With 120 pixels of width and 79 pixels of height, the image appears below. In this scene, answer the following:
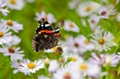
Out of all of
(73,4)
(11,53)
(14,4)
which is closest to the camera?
(11,53)

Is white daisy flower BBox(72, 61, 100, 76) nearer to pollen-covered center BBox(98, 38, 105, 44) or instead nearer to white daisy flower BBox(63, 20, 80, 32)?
pollen-covered center BBox(98, 38, 105, 44)

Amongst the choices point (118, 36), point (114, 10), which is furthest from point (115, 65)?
point (114, 10)

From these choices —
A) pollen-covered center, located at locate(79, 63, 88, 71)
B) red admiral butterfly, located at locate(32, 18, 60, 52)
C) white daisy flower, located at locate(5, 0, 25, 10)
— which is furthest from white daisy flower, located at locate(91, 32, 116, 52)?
white daisy flower, located at locate(5, 0, 25, 10)

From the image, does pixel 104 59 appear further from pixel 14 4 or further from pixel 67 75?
pixel 14 4

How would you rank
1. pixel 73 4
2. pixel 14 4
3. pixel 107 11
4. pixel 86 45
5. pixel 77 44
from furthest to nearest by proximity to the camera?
1. pixel 73 4
2. pixel 14 4
3. pixel 77 44
4. pixel 86 45
5. pixel 107 11

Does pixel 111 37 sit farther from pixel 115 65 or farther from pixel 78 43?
pixel 78 43

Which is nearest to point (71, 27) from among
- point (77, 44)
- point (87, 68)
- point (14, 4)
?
point (77, 44)

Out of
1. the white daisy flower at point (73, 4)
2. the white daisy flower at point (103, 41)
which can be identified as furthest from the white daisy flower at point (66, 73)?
the white daisy flower at point (73, 4)
